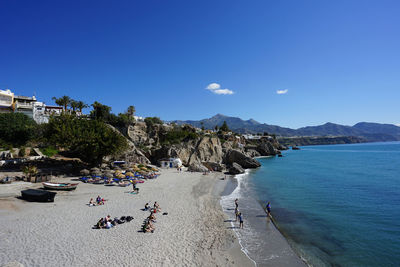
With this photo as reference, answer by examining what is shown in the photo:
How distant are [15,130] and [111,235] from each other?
3802cm

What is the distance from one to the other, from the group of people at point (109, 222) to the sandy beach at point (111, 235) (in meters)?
0.39

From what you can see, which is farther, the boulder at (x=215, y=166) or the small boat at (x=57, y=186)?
the boulder at (x=215, y=166)

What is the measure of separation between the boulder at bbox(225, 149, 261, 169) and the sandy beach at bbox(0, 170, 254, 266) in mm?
33121

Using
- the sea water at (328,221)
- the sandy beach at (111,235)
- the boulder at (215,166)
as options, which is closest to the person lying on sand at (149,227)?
the sandy beach at (111,235)

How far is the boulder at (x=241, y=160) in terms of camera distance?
2056 inches

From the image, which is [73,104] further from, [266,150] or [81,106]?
[266,150]

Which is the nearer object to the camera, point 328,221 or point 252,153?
point 328,221

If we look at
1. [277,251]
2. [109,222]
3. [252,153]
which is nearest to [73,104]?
[109,222]

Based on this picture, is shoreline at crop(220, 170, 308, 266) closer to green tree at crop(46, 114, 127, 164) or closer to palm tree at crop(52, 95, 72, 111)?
green tree at crop(46, 114, 127, 164)

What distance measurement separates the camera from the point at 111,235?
12531 mm

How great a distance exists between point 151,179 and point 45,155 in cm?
2101

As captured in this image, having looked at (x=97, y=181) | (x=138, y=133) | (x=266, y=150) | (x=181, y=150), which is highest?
(x=138, y=133)

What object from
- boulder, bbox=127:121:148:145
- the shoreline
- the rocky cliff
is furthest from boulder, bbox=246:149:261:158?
the shoreline

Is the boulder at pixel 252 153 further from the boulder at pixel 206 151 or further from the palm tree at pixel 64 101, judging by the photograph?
the palm tree at pixel 64 101
